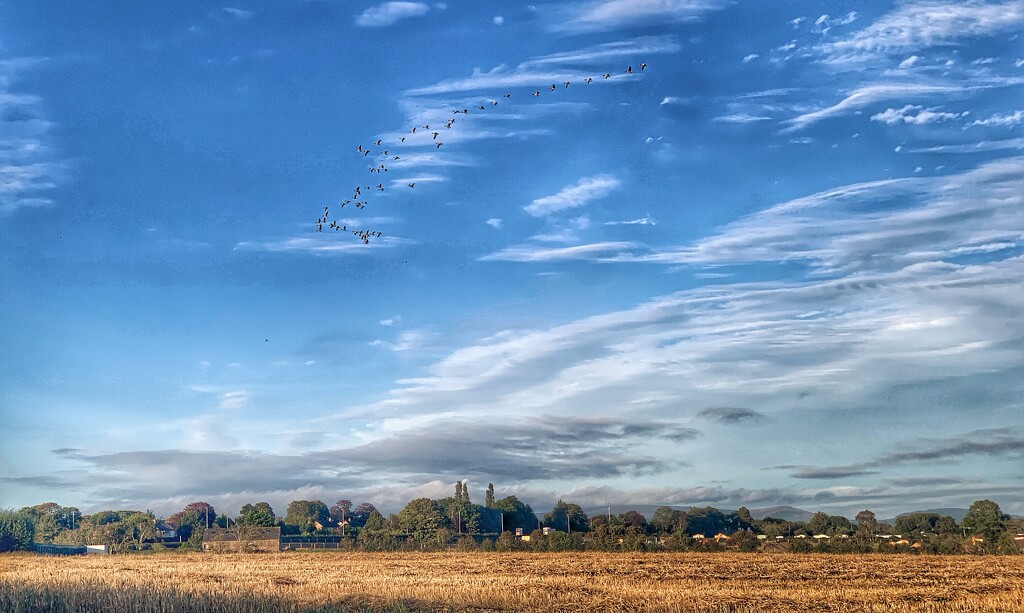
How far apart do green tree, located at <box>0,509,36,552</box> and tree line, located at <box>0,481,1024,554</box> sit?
5.5 inches

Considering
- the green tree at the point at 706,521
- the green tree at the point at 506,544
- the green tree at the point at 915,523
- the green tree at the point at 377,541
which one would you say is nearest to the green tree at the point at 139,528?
the green tree at the point at 377,541

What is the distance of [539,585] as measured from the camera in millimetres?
40969

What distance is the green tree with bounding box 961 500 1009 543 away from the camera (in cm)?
8979

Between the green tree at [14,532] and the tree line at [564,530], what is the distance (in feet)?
0.46

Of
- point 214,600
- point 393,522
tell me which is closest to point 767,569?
→ point 214,600

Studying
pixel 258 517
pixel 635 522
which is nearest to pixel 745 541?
pixel 635 522

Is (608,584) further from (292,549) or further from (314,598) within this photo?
(292,549)

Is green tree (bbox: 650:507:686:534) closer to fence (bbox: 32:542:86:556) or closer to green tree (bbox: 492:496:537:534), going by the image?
green tree (bbox: 492:496:537:534)

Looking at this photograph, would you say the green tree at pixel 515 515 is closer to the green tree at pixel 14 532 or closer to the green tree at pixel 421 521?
the green tree at pixel 421 521

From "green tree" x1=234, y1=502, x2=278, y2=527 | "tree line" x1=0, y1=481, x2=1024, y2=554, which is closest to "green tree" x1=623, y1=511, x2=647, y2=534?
"tree line" x1=0, y1=481, x2=1024, y2=554

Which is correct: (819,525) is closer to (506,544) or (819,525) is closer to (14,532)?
(506,544)

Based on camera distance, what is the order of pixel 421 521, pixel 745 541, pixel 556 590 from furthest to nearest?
pixel 421 521 → pixel 745 541 → pixel 556 590

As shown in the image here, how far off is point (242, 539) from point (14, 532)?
1093 inches

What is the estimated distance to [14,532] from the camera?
110625mm
